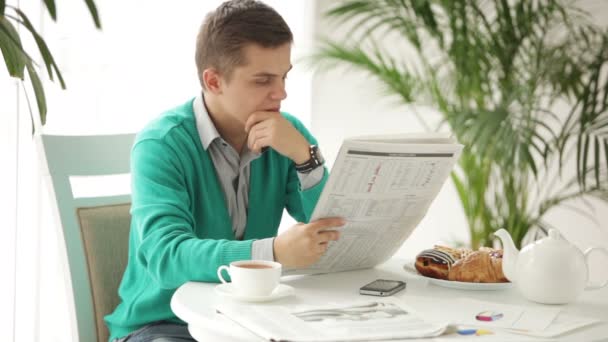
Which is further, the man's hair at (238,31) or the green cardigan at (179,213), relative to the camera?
the man's hair at (238,31)

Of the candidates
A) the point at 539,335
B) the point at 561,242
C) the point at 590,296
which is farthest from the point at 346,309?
the point at 590,296

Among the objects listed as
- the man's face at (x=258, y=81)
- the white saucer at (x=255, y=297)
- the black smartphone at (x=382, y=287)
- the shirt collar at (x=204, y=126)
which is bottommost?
the black smartphone at (x=382, y=287)

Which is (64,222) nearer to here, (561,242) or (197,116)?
(197,116)

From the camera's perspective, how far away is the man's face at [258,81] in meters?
1.75

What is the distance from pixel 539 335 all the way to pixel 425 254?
407 millimetres

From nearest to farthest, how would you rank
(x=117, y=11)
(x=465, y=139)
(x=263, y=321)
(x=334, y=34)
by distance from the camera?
(x=263, y=321), (x=465, y=139), (x=117, y=11), (x=334, y=34)

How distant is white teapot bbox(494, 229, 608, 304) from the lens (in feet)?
4.58

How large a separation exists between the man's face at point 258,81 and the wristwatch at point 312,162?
0.41 ft

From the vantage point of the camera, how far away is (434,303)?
1400 millimetres

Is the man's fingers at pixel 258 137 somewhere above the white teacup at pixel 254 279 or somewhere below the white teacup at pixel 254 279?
above

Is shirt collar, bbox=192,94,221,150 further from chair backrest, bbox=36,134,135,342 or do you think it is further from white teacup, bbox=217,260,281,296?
white teacup, bbox=217,260,281,296

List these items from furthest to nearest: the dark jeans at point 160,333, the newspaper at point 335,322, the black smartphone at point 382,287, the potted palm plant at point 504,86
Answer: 1. the potted palm plant at point 504,86
2. the dark jeans at point 160,333
3. the black smartphone at point 382,287
4. the newspaper at point 335,322

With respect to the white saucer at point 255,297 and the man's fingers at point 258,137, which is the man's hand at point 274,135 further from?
the white saucer at point 255,297

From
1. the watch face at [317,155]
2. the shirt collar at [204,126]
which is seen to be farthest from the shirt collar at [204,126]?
the watch face at [317,155]
